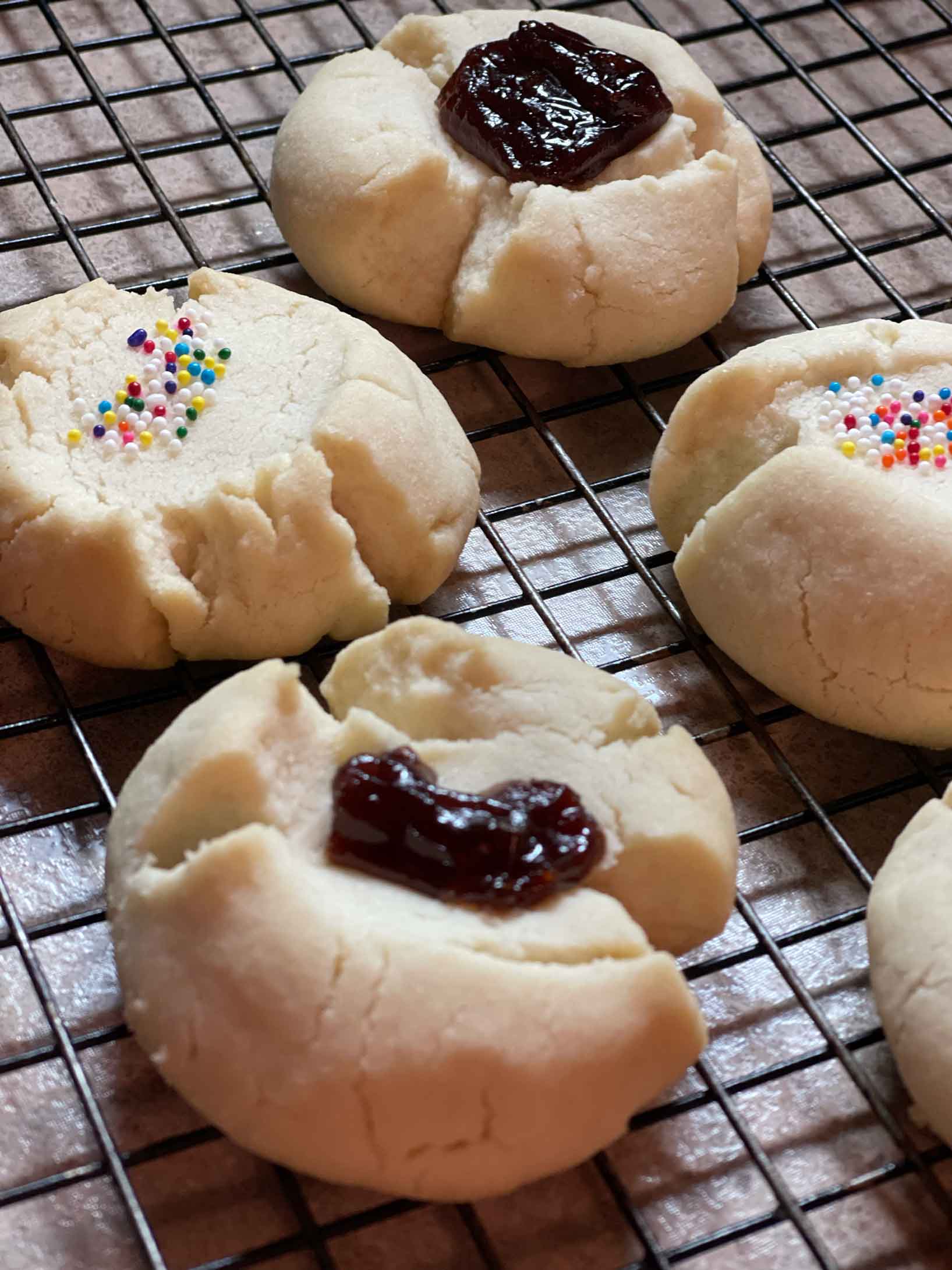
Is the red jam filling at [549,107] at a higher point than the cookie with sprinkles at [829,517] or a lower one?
higher

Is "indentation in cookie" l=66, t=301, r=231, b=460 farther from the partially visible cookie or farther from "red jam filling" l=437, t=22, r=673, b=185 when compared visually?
the partially visible cookie

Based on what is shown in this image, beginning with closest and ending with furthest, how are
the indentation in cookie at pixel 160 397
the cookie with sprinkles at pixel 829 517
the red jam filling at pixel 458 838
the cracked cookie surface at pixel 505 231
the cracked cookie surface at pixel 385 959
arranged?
the cracked cookie surface at pixel 385 959, the red jam filling at pixel 458 838, the cookie with sprinkles at pixel 829 517, the indentation in cookie at pixel 160 397, the cracked cookie surface at pixel 505 231

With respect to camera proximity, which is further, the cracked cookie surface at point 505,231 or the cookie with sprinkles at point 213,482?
the cracked cookie surface at point 505,231

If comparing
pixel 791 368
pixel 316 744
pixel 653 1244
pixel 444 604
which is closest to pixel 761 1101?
pixel 653 1244

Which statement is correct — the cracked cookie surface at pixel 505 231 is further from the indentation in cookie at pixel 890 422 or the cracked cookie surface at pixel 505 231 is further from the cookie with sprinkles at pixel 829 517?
the indentation in cookie at pixel 890 422

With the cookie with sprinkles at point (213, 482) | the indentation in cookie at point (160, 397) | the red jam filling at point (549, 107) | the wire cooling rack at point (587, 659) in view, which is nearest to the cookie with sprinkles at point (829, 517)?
the wire cooling rack at point (587, 659)

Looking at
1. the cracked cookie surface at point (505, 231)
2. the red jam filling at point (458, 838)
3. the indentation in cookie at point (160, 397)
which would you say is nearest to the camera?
the red jam filling at point (458, 838)

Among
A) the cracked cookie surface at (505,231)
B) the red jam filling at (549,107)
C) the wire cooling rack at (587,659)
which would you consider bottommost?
the wire cooling rack at (587,659)
